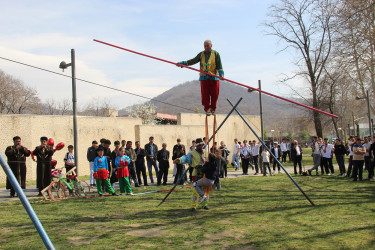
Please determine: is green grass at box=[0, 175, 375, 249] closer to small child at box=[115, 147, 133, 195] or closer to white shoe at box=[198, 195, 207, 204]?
white shoe at box=[198, 195, 207, 204]

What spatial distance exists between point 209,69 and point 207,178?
274 cm

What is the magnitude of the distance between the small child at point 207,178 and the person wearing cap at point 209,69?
56.3 inches

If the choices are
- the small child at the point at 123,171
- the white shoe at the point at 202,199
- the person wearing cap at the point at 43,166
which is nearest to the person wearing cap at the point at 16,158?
the person wearing cap at the point at 43,166

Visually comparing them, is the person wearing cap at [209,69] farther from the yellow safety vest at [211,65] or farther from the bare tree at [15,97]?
the bare tree at [15,97]

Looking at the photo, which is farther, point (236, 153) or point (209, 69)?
point (236, 153)

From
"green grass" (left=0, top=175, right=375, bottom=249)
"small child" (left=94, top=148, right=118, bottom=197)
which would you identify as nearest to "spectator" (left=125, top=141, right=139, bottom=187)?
"small child" (left=94, top=148, right=118, bottom=197)

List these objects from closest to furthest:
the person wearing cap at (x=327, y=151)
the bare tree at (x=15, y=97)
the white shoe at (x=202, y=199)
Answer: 1. the white shoe at (x=202, y=199)
2. the person wearing cap at (x=327, y=151)
3. the bare tree at (x=15, y=97)

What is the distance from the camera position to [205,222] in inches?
305

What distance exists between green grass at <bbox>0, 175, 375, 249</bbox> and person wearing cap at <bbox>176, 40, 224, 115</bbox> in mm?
2875

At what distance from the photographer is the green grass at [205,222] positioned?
6.14 m

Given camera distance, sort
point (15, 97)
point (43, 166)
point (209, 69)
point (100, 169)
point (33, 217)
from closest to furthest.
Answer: point (33, 217) < point (209, 69) < point (100, 169) < point (43, 166) < point (15, 97)

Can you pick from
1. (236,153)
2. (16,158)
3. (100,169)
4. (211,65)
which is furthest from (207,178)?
(236,153)

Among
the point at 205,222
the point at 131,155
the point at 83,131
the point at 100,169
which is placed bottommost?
the point at 205,222

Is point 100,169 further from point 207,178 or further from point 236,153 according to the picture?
point 236,153
